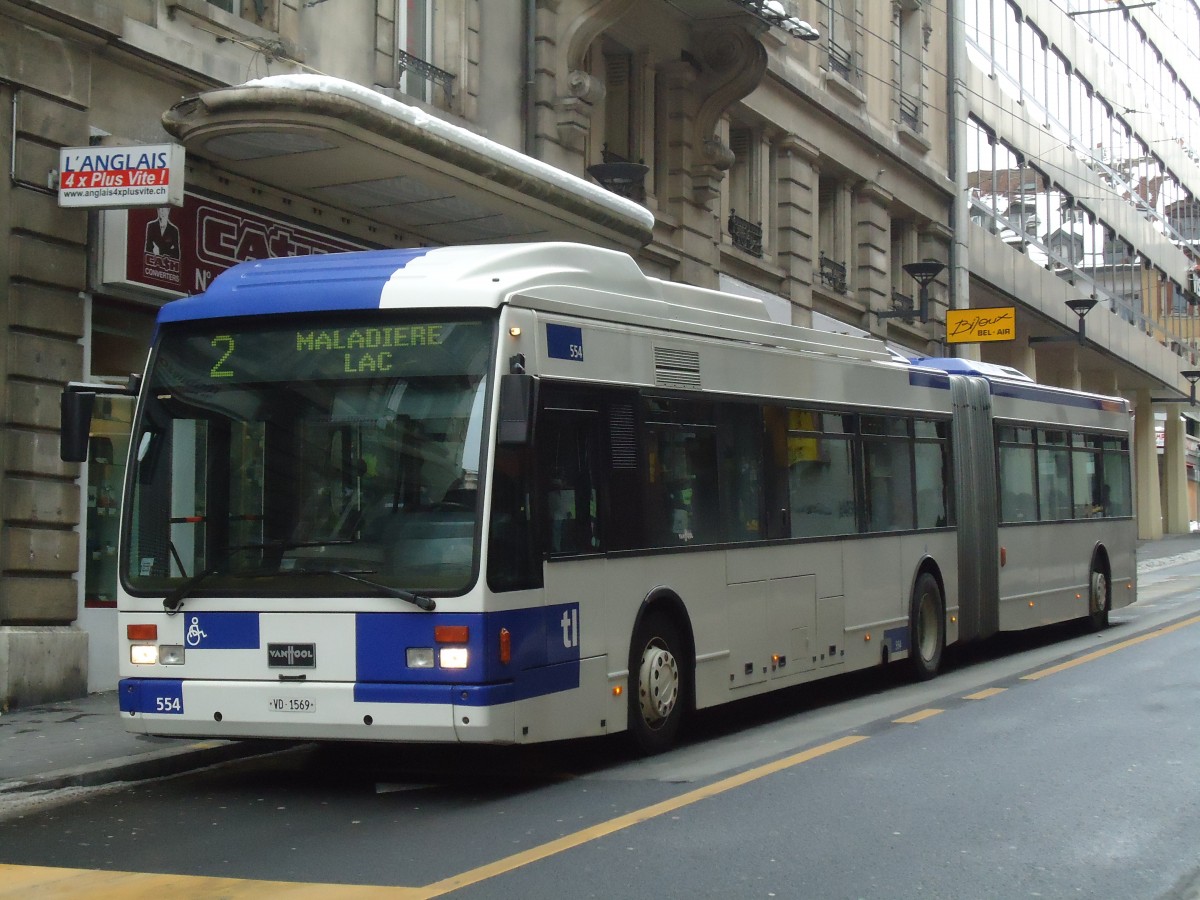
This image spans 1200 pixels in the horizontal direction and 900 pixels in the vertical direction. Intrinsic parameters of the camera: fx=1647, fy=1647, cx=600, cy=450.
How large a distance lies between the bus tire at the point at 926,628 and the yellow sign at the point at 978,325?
16811mm

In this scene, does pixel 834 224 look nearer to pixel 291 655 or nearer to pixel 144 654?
pixel 144 654

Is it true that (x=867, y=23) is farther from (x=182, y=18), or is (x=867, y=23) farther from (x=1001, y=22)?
(x=182, y=18)

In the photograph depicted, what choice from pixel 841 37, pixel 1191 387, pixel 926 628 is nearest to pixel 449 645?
pixel 926 628

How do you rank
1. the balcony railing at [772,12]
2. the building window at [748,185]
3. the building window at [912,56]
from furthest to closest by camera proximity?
the building window at [912,56]
the building window at [748,185]
the balcony railing at [772,12]

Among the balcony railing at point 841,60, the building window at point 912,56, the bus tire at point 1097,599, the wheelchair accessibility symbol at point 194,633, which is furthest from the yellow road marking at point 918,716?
the building window at point 912,56

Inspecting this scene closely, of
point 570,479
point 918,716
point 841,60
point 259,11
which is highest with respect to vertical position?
point 841,60

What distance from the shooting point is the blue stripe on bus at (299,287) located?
890cm

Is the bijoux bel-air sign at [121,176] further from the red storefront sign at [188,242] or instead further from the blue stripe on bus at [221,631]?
the blue stripe on bus at [221,631]

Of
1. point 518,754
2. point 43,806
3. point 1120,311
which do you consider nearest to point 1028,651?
point 518,754

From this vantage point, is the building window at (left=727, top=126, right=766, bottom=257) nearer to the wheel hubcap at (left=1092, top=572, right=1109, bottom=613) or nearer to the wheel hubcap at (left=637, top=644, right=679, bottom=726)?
the wheel hubcap at (left=1092, top=572, right=1109, bottom=613)

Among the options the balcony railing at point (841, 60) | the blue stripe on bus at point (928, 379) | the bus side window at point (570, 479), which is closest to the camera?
the bus side window at point (570, 479)

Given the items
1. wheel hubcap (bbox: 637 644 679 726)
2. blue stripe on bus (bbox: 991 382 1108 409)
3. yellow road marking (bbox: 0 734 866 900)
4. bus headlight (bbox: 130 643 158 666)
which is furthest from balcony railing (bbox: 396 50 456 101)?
yellow road marking (bbox: 0 734 866 900)

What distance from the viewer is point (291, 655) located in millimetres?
8680

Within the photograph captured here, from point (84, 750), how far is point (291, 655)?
236 cm
